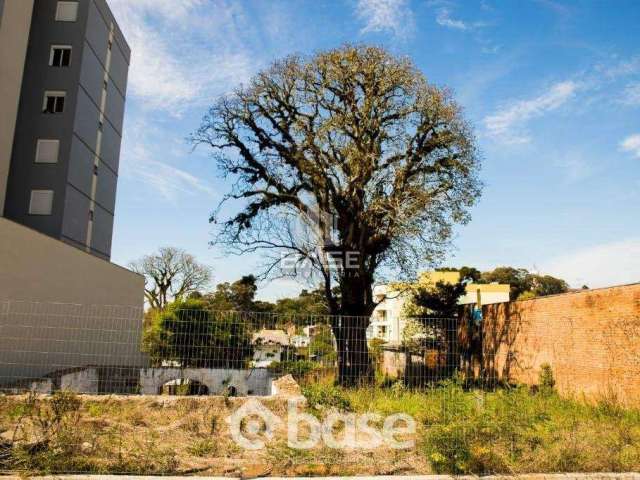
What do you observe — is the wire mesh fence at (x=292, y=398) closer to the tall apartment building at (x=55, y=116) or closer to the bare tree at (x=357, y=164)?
the bare tree at (x=357, y=164)

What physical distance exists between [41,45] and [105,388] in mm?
21202

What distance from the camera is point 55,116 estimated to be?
930 inches

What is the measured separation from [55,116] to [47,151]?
1.88 m

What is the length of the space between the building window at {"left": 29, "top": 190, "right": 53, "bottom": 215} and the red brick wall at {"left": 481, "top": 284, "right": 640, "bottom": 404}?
2057cm

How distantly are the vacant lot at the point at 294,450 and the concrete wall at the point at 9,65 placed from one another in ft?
A: 56.6

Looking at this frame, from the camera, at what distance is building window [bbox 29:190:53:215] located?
22.7 metres

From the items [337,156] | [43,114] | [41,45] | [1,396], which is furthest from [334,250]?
[41,45]

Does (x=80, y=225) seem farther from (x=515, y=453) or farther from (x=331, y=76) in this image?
(x=515, y=453)

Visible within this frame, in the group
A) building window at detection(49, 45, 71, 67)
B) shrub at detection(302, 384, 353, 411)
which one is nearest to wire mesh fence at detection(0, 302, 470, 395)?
shrub at detection(302, 384, 353, 411)

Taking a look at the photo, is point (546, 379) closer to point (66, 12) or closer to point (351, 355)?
point (351, 355)

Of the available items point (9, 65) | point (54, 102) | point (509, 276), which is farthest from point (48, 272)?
point (509, 276)

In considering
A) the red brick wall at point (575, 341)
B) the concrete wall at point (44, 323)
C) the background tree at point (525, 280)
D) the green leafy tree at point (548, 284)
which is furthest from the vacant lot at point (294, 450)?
the green leafy tree at point (548, 284)

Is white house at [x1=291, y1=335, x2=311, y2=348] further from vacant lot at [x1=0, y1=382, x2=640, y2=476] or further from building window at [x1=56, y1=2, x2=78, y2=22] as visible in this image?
building window at [x1=56, y1=2, x2=78, y2=22]

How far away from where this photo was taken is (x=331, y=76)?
677 inches
